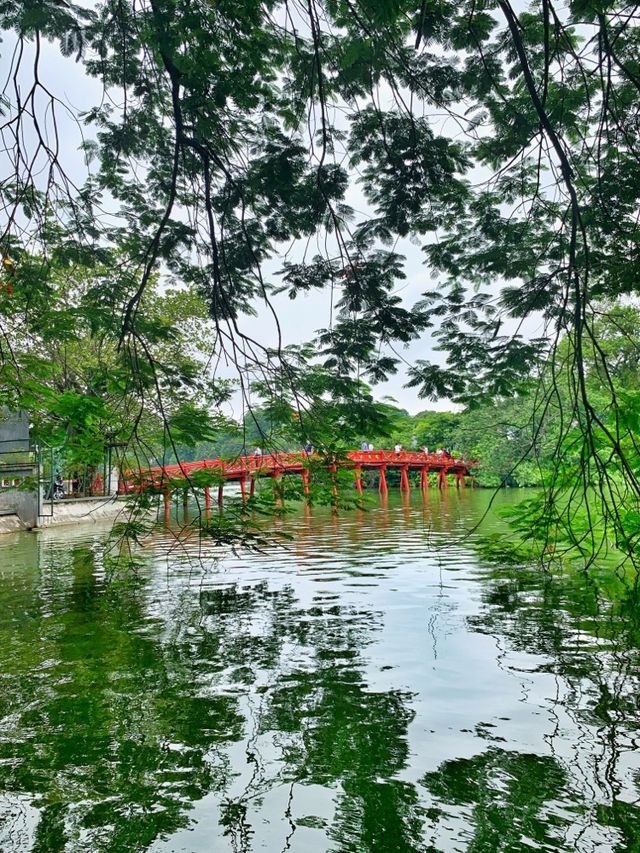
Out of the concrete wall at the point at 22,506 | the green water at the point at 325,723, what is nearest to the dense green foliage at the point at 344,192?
the green water at the point at 325,723

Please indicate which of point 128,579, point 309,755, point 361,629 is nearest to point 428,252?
point 361,629

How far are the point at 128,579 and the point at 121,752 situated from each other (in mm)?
6126

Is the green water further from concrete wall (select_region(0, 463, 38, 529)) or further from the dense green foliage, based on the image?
concrete wall (select_region(0, 463, 38, 529))

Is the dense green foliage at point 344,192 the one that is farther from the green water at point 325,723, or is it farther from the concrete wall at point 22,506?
the concrete wall at point 22,506

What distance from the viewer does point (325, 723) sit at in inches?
136

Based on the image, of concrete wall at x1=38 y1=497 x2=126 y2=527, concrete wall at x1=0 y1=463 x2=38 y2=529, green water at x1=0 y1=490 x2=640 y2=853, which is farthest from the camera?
concrete wall at x1=38 y1=497 x2=126 y2=527

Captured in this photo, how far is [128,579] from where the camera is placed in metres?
8.97

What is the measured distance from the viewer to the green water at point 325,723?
2.45 m

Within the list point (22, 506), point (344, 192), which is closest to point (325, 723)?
point (344, 192)

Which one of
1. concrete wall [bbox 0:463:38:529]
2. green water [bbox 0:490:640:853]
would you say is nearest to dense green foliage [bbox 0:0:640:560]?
green water [bbox 0:490:640:853]

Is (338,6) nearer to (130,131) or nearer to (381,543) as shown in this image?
(130,131)

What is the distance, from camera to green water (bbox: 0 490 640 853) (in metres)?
2.45

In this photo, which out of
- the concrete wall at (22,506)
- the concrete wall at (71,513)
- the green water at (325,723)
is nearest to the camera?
the green water at (325,723)

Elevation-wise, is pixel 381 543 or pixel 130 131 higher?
pixel 130 131
